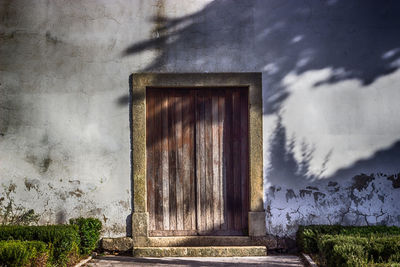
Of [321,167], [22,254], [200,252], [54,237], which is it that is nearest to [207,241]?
[200,252]

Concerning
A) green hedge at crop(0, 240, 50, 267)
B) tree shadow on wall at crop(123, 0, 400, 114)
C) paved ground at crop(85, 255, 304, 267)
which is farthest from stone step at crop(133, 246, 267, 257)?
tree shadow on wall at crop(123, 0, 400, 114)

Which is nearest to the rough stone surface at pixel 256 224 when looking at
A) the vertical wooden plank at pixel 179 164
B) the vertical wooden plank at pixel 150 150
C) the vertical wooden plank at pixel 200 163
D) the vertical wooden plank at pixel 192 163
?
the vertical wooden plank at pixel 200 163

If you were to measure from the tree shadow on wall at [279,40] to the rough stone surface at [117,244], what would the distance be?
203 centimetres

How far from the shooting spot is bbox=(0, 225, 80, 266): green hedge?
4.87m

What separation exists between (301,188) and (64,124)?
3670mm

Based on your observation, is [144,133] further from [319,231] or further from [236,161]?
[319,231]

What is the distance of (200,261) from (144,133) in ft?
6.58

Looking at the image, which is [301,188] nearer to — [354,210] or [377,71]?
[354,210]

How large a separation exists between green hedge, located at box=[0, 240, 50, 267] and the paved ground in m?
1.04

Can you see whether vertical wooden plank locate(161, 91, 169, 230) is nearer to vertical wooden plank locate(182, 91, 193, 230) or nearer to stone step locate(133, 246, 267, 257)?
vertical wooden plank locate(182, 91, 193, 230)

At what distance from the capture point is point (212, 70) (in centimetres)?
606

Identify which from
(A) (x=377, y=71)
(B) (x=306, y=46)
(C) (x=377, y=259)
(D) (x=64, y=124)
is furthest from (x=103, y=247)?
(A) (x=377, y=71)

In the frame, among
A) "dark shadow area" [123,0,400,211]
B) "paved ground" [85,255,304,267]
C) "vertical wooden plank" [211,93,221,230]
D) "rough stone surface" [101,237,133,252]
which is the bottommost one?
"paved ground" [85,255,304,267]

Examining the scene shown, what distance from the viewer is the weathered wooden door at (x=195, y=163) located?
6.14 m
